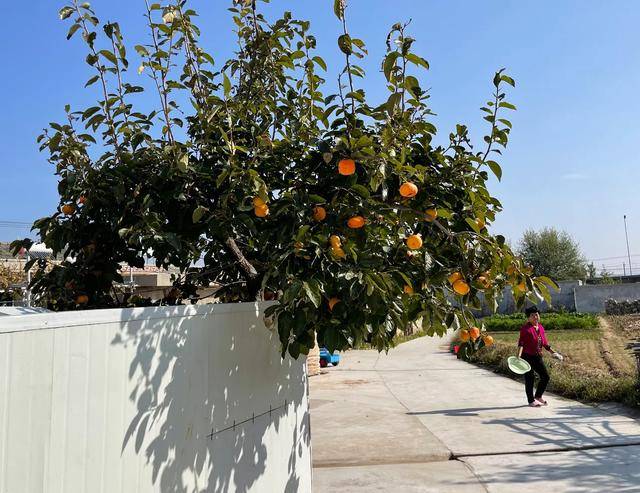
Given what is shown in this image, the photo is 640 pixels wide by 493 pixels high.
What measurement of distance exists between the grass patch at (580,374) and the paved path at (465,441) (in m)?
0.35

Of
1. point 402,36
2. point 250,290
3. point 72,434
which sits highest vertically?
point 402,36

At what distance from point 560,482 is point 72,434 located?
4484mm

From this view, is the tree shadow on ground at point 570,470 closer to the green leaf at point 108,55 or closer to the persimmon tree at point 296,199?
the persimmon tree at point 296,199

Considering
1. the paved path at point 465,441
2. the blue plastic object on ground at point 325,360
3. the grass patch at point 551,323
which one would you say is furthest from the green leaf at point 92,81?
the grass patch at point 551,323

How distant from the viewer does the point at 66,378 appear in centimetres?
185

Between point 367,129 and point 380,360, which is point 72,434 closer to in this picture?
point 367,129

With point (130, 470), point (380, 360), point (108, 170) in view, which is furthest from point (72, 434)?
point (380, 360)

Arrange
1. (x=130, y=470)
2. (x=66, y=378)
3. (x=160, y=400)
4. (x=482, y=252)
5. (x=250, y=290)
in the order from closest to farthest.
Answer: (x=66, y=378)
(x=130, y=470)
(x=160, y=400)
(x=482, y=252)
(x=250, y=290)

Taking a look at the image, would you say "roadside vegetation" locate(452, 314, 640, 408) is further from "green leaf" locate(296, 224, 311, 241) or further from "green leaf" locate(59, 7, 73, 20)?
"green leaf" locate(59, 7, 73, 20)

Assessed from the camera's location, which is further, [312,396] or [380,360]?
[380,360]

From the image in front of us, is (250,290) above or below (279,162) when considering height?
below

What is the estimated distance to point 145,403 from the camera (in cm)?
229

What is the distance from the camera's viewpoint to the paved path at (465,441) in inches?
198

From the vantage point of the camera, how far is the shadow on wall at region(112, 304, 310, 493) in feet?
7.61
